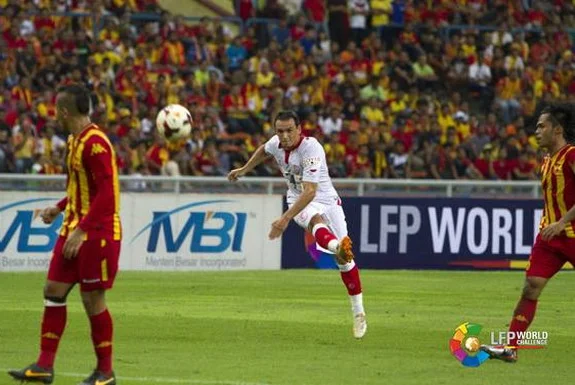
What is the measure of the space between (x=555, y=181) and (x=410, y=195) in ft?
46.4

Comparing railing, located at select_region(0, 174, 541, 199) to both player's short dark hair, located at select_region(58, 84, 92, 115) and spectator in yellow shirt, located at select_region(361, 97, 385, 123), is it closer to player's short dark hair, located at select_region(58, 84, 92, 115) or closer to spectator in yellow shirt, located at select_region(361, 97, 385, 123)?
spectator in yellow shirt, located at select_region(361, 97, 385, 123)

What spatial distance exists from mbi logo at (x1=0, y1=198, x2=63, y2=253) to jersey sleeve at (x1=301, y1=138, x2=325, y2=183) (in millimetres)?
8935

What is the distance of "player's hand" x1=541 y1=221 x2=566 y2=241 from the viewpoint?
1174cm

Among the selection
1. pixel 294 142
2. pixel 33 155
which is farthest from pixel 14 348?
pixel 33 155

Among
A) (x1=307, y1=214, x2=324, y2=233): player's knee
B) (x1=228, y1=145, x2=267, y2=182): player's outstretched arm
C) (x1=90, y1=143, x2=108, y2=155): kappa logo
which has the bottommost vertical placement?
(x1=307, y1=214, x2=324, y2=233): player's knee

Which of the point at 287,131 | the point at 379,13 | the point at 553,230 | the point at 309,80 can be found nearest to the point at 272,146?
the point at 287,131

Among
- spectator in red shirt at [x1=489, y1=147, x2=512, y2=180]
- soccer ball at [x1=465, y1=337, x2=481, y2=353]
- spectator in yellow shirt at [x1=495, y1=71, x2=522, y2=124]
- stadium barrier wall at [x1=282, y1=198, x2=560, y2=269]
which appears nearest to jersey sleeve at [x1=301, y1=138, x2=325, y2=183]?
soccer ball at [x1=465, y1=337, x2=481, y2=353]

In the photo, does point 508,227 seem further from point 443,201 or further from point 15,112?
point 15,112

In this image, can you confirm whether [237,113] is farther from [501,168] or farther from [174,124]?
[174,124]

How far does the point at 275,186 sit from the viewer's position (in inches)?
997

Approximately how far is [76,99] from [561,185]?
4222mm

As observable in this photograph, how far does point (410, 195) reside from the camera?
26203mm

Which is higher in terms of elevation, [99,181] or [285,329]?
[99,181]

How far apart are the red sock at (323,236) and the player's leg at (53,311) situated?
503 centimetres
